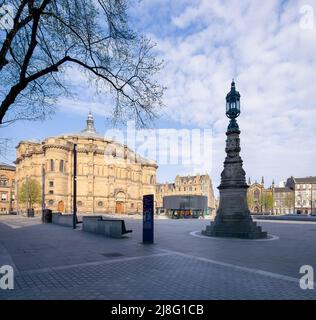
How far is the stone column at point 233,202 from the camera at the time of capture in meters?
18.2

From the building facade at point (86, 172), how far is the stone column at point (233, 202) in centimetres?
4819

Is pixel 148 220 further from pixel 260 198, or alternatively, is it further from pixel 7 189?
pixel 260 198

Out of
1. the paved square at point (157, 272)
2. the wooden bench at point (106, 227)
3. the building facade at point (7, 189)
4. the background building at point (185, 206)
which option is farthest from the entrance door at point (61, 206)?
the paved square at point (157, 272)

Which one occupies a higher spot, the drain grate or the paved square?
the paved square

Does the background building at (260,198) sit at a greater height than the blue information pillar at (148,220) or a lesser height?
lesser

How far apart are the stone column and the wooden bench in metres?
5.74

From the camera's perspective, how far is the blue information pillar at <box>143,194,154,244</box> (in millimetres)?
14734

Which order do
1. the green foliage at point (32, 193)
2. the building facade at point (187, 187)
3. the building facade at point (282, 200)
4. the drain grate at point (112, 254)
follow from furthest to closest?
the building facade at point (282, 200)
the building facade at point (187, 187)
the green foliage at point (32, 193)
the drain grate at point (112, 254)

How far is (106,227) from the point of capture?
741 inches

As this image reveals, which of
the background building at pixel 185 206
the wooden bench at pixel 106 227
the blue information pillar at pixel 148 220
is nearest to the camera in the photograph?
the blue information pillar at pixel 148 220

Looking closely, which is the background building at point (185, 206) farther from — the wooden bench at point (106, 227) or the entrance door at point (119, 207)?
the wooden bench at point (106, 227)

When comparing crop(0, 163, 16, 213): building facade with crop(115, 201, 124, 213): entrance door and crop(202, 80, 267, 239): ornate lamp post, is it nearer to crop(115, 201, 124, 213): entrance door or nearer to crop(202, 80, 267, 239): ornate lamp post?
crop(115, 201, 124, 213): entrance door

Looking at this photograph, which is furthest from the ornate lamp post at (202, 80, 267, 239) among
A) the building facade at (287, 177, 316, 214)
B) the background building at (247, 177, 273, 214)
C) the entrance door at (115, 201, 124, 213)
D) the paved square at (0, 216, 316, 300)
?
the building facade at (287, 177, 316, 214)
